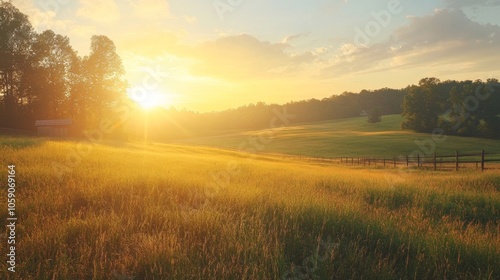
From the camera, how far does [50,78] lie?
137ft

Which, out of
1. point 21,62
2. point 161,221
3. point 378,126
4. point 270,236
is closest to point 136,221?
point 161,221

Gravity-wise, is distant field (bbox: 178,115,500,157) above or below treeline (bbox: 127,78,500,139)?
below

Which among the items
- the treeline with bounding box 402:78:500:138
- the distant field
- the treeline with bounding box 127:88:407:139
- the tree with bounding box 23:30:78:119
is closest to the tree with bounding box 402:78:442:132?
the treeline with bounding box 402:78:500:138

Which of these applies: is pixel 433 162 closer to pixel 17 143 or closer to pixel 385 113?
pixel 17 143

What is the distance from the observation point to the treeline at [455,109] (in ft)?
227

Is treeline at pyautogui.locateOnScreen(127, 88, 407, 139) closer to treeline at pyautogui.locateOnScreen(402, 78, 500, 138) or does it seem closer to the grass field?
treeline at pyautogui.locateOnScreen(402, 78, 500, 138)

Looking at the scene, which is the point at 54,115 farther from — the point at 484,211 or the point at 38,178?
the point at 484,211

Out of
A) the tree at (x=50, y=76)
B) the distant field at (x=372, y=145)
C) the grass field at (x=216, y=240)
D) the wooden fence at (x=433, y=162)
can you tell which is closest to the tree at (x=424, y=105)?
the distant field at (x=372, y=145)

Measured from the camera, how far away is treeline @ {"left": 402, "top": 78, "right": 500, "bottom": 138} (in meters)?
69.2

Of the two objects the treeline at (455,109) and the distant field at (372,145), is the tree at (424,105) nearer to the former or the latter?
the treeline at (455,109)

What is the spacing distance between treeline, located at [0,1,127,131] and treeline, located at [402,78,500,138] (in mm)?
70441

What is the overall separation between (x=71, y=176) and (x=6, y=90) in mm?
43164

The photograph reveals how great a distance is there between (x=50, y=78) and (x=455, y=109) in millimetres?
85045

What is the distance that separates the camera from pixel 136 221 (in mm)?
4711
